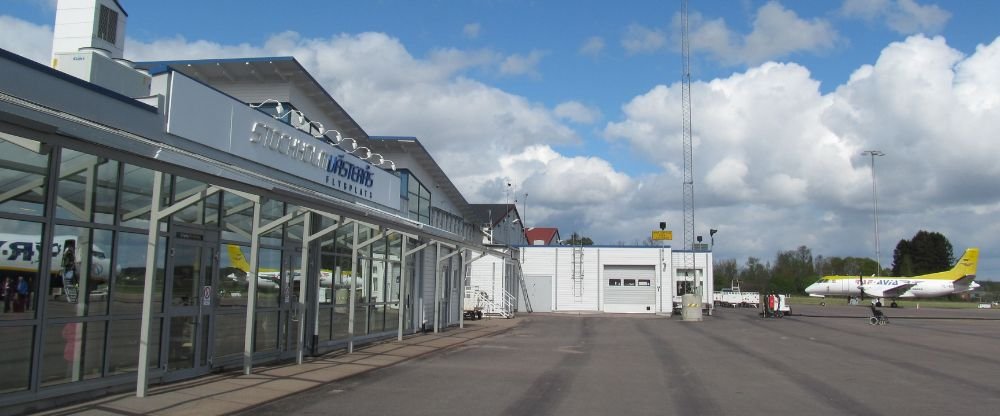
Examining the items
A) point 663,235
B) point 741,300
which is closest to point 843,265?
point 741,300

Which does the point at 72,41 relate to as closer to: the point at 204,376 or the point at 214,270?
the point at 214,270

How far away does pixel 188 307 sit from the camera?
1137 centimetres

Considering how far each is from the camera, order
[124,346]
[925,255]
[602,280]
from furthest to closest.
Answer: [925,255] → [602,280] → [124,346]

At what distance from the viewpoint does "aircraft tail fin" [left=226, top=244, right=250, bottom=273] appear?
12.6 metres

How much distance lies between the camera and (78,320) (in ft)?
29.8

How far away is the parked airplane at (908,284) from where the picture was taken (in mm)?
67875

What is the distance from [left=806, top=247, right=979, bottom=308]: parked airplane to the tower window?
6832 cm

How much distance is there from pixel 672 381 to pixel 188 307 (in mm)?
8205

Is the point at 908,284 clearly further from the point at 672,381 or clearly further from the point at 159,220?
the point at 159,220

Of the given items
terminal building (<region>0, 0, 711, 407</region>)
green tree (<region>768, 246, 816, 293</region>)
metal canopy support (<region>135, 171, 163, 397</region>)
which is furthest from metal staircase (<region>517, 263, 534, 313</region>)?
green tree (<region>768, 246, 816, 293</region>)

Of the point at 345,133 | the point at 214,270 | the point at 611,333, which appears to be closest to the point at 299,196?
the point at 214,270

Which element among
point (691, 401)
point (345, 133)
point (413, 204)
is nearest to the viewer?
point (691, 401)

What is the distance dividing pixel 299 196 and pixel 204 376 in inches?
130

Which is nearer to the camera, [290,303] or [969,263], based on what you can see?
[290,303]
